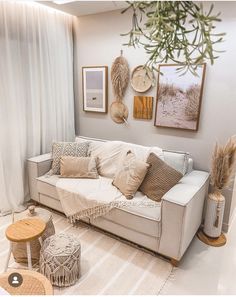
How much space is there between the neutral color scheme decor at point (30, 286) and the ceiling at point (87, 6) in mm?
2815

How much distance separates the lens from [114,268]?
204 cm

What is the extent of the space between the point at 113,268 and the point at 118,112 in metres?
1.97

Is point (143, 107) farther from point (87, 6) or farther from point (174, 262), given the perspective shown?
point (174, 262)

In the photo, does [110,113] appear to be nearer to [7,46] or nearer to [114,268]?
[7,46]

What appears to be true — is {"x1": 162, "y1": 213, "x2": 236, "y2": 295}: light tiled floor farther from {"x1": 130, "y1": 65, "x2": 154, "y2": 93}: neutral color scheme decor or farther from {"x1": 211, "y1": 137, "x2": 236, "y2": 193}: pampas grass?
{"x1": 130, "y1": 65, "x2": 154, "y2": 93}: neutral color scheme decor

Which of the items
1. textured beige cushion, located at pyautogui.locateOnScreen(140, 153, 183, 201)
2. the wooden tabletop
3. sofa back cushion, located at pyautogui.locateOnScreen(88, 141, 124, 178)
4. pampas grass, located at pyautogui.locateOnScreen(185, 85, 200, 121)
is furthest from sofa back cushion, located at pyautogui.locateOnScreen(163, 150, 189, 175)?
the wooden tabletop

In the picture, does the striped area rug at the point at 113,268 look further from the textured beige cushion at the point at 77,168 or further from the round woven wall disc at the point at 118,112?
the round woven wall disc at the point at 118,112

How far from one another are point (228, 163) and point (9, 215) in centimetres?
266

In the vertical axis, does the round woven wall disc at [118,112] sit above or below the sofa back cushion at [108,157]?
above

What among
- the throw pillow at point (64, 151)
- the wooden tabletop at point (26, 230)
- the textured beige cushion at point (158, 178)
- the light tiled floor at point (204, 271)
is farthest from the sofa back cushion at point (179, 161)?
the wooden tabletop at point (26, 230)

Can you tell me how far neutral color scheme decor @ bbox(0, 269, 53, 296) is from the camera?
4.29 feet

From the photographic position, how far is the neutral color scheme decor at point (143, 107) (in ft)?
9.56

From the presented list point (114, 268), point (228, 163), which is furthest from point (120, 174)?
point (228, 163)

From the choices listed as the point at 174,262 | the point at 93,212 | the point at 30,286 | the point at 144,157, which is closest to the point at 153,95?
the point at 144,157
